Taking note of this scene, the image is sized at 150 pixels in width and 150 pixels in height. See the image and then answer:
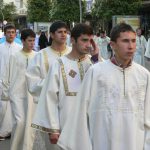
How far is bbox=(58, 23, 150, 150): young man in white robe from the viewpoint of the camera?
443cm

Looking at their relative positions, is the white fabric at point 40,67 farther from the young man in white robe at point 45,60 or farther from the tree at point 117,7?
the tree at point 117,7

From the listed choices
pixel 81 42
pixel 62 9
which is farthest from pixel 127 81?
pixel 62 9

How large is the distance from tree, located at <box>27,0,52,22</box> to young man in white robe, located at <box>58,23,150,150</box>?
156ft

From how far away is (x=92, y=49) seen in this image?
5.23 meters

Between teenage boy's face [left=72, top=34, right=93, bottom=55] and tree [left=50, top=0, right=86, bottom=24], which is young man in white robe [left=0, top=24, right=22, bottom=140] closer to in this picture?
teenage boy's face [left=72, top=34, right=93, bottom=55]

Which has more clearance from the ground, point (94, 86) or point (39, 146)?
point (94, 86)

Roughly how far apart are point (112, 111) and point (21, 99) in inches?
123

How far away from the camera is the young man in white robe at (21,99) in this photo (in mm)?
7363

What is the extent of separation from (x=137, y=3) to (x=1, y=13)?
41.1 m

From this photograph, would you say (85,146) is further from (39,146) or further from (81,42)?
(39,146)

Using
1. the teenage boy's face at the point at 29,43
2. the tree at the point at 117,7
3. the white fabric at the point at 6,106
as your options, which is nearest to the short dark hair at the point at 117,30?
the teenage boy's face at the point at 29,43

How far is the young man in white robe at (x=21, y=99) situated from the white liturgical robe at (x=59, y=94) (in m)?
2.11

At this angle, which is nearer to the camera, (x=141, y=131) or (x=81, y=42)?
(x=141, y=131)

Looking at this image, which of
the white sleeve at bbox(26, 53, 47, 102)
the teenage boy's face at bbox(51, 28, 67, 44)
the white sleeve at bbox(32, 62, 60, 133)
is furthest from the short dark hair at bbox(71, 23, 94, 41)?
Result: the white sleeve at bbox(26, 53, 47, 102)
